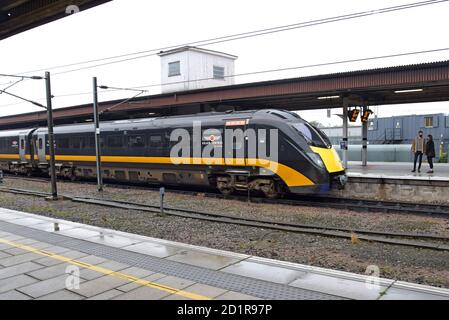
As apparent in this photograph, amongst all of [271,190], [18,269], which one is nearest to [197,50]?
[271,190]

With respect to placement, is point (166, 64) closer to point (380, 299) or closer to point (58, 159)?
point (58, 159)

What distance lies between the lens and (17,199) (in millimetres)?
14273

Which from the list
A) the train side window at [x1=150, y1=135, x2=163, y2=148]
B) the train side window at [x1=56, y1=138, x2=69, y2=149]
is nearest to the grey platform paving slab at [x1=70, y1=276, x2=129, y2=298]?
the train side window at [x1=150, y1=135, x2=163, y2=148]

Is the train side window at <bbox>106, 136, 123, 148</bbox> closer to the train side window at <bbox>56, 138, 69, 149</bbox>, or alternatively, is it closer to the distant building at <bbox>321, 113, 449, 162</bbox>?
the train side window at <bbox>56, 138, 69, 149</bbox>

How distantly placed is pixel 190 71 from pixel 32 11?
82.3ft

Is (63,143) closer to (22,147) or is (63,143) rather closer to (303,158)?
(22,147)

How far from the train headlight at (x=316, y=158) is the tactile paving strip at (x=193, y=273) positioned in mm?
7441

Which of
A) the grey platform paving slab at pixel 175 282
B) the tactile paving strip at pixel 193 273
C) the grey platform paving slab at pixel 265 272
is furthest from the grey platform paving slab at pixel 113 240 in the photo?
the grey platform paving slab at pixel 265 272

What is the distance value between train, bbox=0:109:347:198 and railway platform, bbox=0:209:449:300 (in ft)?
21.6

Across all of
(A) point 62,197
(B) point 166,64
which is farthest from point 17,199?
(B) point 166,64

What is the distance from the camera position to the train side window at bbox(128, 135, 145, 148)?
56.4 ft

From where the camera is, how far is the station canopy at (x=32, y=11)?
5.20 m

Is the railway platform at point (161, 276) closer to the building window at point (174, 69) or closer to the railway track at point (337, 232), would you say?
the railway track at point (337, 232)
